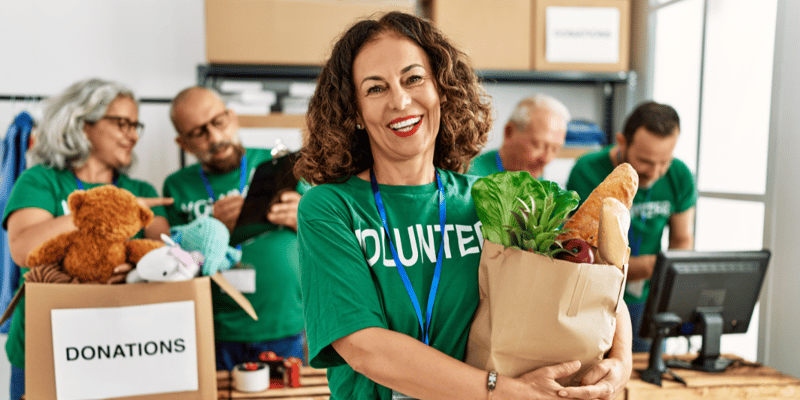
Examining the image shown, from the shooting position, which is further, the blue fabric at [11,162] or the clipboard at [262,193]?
the blue fabric at [11,162]

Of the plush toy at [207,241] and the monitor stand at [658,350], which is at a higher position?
the plush toy at [207,241]

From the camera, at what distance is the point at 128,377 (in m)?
1.33

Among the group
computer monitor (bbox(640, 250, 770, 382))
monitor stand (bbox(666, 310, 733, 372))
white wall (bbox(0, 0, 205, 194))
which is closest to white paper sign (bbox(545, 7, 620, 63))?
computer monitor (bbox(640, 250, 770, 382))

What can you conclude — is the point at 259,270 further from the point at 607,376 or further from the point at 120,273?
the point at 607,376

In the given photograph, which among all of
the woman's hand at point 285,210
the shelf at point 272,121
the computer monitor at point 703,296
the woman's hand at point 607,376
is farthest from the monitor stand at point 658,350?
the shelf at point 272,121

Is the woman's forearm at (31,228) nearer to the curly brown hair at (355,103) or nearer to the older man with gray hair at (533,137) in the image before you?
the curly brown hair at (355,103)

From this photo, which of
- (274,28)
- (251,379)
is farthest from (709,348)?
(274,28)

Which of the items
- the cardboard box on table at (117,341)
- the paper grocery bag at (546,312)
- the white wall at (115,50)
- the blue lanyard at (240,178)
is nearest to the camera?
the paper grocery bag at (546,312)

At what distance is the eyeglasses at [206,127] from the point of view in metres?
2.12

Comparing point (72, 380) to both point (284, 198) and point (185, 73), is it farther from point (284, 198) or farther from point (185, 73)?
point (185, 73)

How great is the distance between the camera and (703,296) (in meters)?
1.86

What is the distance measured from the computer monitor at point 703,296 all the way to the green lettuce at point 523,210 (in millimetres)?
1145

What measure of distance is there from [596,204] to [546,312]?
228 mm

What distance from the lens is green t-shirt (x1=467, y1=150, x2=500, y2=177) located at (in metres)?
2.26
